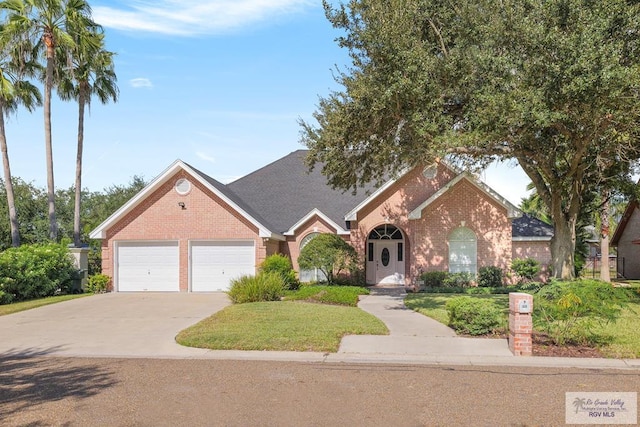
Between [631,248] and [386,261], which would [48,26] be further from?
[631,248]

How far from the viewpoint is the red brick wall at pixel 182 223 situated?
75.4 feet

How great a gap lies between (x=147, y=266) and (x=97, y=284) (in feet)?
6.95

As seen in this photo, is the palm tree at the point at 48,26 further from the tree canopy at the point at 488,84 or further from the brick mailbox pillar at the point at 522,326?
the brick mailbox pillar at the point at 522,326

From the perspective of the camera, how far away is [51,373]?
28.0ft

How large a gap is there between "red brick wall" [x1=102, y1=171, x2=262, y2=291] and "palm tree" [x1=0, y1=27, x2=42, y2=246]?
19.7 ft

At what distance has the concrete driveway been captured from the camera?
10430 mm

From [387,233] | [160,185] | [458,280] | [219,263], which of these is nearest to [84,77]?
[160,185]

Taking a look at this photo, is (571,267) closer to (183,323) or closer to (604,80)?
(604,80)

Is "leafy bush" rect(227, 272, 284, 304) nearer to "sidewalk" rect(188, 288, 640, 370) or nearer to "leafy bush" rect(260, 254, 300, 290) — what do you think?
"leafy bush" rect(260, 254, 300, 290)

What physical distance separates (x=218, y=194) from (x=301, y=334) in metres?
12.7

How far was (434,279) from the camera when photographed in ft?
75.9

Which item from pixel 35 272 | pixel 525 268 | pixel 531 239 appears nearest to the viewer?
pixel 35 272

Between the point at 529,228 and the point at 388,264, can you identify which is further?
the point at 388,264

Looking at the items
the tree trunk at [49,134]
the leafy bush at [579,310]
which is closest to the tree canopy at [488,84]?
the leafy bush at [579,310]
